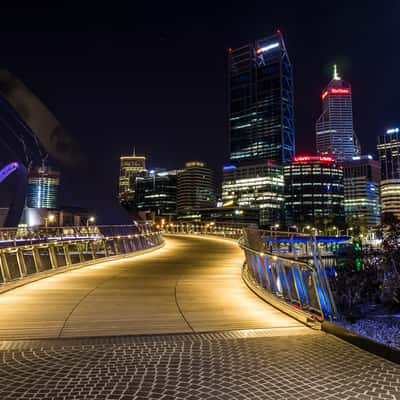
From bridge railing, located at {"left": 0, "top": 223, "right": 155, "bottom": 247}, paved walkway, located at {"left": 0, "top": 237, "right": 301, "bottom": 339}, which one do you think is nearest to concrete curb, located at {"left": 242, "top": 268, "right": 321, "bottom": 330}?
paved walkway, located at {"left": 0, "top": 237, "right": 301, "bottom": 339}

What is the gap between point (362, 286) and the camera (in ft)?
38.5

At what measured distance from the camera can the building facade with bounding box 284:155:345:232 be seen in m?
163

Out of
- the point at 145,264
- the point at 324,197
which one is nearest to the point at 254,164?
the point at 324,197

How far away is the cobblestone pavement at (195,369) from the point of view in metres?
4.06

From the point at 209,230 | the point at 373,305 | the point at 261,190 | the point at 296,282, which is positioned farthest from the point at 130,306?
the point at 261,190

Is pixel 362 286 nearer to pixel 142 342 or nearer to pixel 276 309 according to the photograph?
pixel 276 309

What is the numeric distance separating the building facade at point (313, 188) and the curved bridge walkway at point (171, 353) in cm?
15577

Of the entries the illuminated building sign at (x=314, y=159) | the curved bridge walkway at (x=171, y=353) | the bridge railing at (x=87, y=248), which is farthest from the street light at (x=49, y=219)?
the illuminated building sign at (x=314, y=159)

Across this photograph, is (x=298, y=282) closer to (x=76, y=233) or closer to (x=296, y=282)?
(x=296, y=282)

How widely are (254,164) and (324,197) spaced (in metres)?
29.7

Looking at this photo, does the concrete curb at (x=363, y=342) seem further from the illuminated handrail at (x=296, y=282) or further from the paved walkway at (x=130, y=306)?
the paved walkway at (x=130, y=306)

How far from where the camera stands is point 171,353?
530 cm

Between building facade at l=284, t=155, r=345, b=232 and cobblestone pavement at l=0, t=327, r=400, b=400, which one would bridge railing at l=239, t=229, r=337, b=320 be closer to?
cobblestone pavement at l=0, t=327, r=400, b=400

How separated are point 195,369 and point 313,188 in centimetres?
16889
